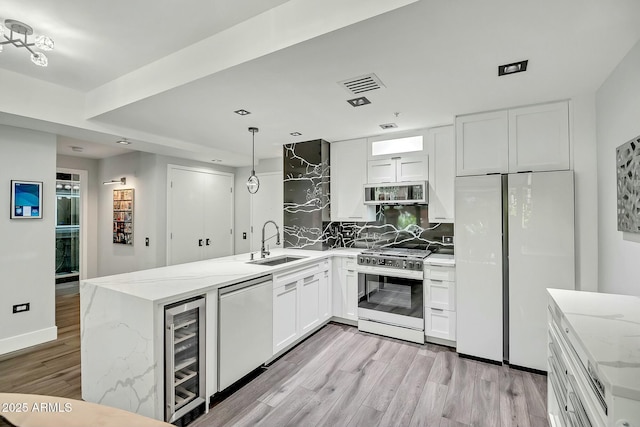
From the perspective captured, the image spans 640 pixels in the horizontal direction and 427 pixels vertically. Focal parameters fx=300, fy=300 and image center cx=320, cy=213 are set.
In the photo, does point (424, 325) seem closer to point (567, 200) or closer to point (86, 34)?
point (567, 200)

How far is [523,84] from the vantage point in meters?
2.37

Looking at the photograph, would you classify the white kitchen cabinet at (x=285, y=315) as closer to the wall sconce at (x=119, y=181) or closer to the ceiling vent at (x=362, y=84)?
the ceiling vent at (x=362, y=84)

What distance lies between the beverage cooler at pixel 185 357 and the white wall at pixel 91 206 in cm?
469

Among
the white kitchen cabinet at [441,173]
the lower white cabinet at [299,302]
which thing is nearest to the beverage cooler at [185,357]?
the lower white cabinet at [299,302]

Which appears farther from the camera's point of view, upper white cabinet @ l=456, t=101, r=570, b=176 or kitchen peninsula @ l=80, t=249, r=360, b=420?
upper white cabinet @ l=456, t=101, r=570, b=176

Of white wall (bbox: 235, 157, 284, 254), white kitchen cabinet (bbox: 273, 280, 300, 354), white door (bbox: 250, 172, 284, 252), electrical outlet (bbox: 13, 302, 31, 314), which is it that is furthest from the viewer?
white wall (bbox: 235, 157, 284, 254)

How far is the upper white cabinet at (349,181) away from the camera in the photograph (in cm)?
404

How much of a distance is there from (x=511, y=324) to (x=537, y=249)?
2.43 feet

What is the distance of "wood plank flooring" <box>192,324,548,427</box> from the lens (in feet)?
6.89

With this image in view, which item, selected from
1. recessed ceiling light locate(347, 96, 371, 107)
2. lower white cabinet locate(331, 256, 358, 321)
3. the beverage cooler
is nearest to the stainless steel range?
lower white cabinet locate(331, 256, 358, 321)

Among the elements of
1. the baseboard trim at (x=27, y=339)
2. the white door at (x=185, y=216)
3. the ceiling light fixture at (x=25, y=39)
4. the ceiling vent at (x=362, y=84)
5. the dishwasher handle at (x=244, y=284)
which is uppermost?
the ceiling light fixture at (x=25, y=39)

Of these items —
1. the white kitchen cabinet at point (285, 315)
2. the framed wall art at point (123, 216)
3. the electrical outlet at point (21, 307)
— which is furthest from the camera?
the framed wall art at point (123, 216)

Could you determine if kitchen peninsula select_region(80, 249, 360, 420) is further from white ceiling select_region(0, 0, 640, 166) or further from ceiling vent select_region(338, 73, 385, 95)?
ceiling vent select_region(338, 73, 385, 95)

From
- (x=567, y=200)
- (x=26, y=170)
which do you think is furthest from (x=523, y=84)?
(x=26, y=170)
